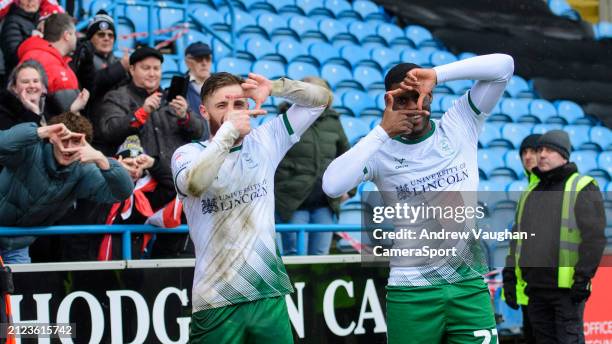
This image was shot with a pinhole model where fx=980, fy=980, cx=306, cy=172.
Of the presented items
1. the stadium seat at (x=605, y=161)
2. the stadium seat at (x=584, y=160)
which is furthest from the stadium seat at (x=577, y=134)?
the stadium seat at (x=605, y=161)

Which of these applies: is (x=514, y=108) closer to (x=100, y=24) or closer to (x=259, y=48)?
(x=259, y=48)

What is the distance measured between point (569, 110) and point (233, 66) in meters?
6.13

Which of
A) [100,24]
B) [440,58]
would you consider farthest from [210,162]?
[440,58]

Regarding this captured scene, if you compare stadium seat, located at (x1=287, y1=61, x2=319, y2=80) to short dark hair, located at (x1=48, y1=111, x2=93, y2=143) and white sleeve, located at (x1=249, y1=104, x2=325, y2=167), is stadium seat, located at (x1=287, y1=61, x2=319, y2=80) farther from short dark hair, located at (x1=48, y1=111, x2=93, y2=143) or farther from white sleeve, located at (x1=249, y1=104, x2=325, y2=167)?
white sleeve, located at (x1=249, y1=104, x2=325, y2=167)

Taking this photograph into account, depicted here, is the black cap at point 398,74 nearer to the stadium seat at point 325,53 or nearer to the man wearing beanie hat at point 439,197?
the man wearing beanie hat at point 439,197

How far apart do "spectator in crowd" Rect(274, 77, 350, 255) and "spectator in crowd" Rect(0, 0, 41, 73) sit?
2.54 metres

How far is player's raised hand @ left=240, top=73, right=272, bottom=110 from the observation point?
4996mm

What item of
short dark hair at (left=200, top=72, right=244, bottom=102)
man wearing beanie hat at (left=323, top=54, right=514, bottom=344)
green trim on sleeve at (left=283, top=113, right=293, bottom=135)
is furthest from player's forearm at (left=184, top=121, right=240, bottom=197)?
man wearing beanie hat at (left=323, top=54, right=514, bottom=344)

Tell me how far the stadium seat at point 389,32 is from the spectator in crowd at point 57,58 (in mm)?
8101

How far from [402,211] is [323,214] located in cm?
316

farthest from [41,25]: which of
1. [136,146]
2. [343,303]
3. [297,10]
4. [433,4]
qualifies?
[433,4]

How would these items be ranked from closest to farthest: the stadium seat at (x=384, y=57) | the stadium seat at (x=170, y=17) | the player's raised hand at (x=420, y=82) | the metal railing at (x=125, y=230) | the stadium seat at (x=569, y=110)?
the player's raised hand at (x=420, y=82), the metal railing at (x=125, y=230), the stadium seat at (x=170, y=17), the stadium seat at (x=384, y=57), the stadium seat at (x=569, y=110)

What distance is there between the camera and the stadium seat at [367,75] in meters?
13.8

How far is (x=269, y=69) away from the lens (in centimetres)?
1281
